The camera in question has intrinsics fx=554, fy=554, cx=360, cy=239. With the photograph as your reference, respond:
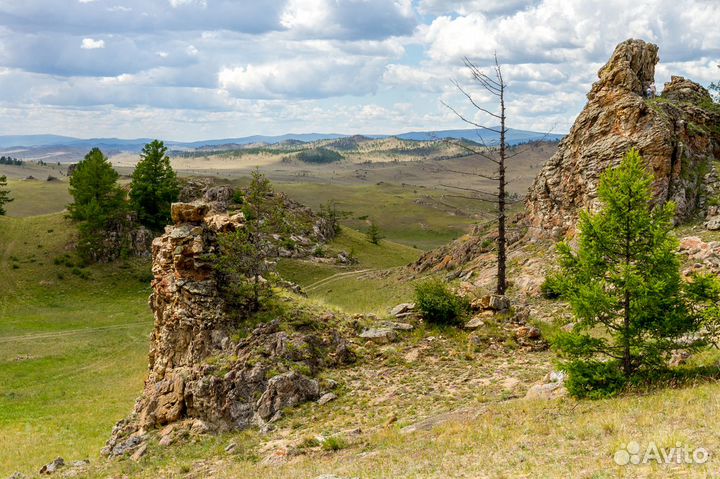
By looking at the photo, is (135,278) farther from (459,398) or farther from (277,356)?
(459,398)

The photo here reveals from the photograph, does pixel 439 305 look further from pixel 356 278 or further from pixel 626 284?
pixel 356 278

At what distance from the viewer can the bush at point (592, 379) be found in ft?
53.7

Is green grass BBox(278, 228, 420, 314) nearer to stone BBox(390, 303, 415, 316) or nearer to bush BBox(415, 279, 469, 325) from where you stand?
stone BBox(390, 303, 415, 316)

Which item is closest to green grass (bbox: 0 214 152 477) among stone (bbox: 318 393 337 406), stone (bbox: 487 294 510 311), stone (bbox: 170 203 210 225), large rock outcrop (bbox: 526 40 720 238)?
stone (bbox: 170 203 210 225)

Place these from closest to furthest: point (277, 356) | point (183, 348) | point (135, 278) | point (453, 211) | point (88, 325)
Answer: point (277, 356)
point (183, 348)
point (88, 325)
point (135, 278)
point (453, 211)

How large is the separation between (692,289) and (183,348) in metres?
21.0

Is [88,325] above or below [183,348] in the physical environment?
below

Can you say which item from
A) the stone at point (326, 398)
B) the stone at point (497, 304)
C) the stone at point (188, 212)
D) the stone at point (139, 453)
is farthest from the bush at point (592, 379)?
the stone at point (188, 212)

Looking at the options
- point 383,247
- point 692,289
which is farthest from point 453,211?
point 692,289

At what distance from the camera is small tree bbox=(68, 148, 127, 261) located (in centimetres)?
7481

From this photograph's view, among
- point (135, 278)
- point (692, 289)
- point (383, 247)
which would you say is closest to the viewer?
point (692, 289)

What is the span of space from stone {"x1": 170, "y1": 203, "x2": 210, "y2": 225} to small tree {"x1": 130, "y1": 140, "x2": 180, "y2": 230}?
57251 mm

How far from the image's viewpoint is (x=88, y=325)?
5712cm

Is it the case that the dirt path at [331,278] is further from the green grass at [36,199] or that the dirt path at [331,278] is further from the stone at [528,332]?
the green grass at [36,199]
